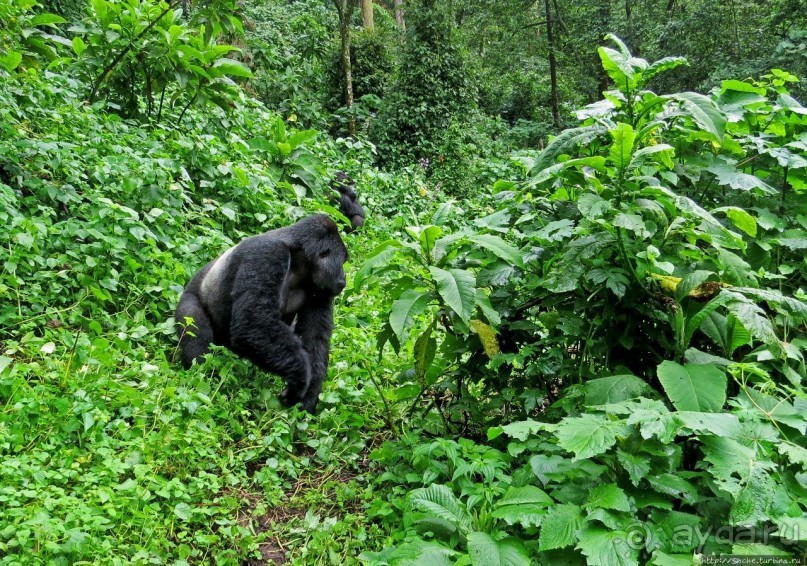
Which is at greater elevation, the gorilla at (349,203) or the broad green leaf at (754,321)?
the broad green leaf at (754,321)

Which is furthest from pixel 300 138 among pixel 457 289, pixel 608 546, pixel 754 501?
pixel 754 501

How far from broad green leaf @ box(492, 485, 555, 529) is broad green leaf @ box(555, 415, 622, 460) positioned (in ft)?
0.81

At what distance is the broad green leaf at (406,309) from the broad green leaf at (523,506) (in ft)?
2.69

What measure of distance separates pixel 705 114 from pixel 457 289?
4.31 feet

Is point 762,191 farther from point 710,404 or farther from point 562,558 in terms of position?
point 562,558

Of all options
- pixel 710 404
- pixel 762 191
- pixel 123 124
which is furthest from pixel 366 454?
pixel 123 124

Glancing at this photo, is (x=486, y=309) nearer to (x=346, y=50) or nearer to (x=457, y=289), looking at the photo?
(x=457, y=289)

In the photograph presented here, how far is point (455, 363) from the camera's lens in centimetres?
315

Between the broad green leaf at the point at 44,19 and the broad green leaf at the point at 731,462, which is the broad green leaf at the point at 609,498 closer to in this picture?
the broad green leaf at the point at 731,462

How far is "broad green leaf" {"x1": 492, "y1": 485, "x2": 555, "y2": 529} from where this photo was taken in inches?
75.0

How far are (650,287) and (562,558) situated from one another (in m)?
1.22

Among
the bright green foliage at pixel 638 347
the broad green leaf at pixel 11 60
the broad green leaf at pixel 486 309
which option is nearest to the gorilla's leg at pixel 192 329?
the bright green foliage at pixel 638 347

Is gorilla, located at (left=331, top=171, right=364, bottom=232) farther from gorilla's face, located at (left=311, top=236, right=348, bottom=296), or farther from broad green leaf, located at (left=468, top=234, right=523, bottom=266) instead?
broad green leaf, located at (left=468, top=234, right=523, bottom=266)

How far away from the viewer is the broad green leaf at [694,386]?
2008 millimetres
